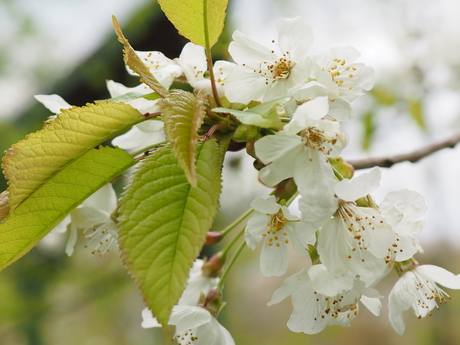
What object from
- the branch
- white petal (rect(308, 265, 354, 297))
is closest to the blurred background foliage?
the branch

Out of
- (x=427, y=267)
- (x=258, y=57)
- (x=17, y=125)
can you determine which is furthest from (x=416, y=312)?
(x=17, y=125)

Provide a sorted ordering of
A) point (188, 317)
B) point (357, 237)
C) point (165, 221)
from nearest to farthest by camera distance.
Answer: point (165, 221), point (357, 237), point (188, 317)

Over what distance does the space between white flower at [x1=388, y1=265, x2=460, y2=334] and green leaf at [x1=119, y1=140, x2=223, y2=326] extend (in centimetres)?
42

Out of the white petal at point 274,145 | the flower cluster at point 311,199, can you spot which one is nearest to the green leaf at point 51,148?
the flower cluster at point 311,199

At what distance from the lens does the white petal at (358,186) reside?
53 cm

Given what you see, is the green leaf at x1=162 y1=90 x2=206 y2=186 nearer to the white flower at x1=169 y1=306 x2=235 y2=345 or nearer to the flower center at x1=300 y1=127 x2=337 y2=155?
the flower center at x1=300 y1=127 x2=337 y2=155

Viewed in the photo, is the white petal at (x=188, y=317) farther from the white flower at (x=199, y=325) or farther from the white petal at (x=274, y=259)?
the white petal at (x=274, y=259)

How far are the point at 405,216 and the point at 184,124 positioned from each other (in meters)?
0.37

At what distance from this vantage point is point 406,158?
1.04 meters

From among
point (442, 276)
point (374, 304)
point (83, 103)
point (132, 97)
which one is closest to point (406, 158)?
point (442, 276)

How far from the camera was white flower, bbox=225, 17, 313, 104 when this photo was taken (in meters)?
0.61

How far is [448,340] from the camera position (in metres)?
5.27

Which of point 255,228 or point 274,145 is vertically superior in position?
point 274,145

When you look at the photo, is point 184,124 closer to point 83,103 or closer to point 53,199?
point 53,199
